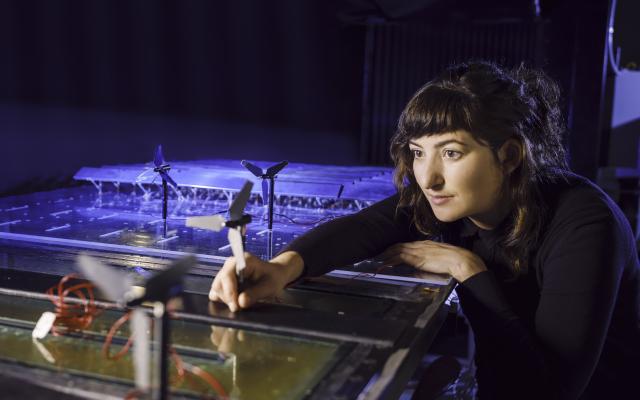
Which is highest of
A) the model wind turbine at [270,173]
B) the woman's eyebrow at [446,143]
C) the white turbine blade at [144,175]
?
the woman's eyebrow at [446,143]

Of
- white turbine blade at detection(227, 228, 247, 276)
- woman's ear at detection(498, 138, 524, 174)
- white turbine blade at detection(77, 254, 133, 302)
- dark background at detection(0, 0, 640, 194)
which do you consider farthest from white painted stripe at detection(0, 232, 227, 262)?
dark background at detection(0, 0, 640, 194)

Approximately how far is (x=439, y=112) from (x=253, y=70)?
382 centimetres

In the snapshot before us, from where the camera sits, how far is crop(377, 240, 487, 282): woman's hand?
169 centimetres

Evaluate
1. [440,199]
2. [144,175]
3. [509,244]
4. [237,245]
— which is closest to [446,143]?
[440,199]

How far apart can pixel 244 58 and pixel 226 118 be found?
532 mm

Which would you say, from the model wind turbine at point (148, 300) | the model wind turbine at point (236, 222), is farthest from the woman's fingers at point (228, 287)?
the model wind turbine at point (148, 300)

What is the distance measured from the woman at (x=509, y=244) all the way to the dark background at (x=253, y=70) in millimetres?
1921

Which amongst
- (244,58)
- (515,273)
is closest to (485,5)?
(244,58)

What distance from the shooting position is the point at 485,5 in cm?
475

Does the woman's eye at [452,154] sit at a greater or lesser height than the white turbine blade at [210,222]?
greater

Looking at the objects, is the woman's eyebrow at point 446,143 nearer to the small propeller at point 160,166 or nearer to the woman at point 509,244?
the woman at point 509,244

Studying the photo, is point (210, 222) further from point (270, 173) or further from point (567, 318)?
point (270, 173)

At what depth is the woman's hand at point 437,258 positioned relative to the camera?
1686 millimetres

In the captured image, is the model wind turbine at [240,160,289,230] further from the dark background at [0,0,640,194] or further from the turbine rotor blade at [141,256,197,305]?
the turbine rotor blade at [141,256,197,305]
